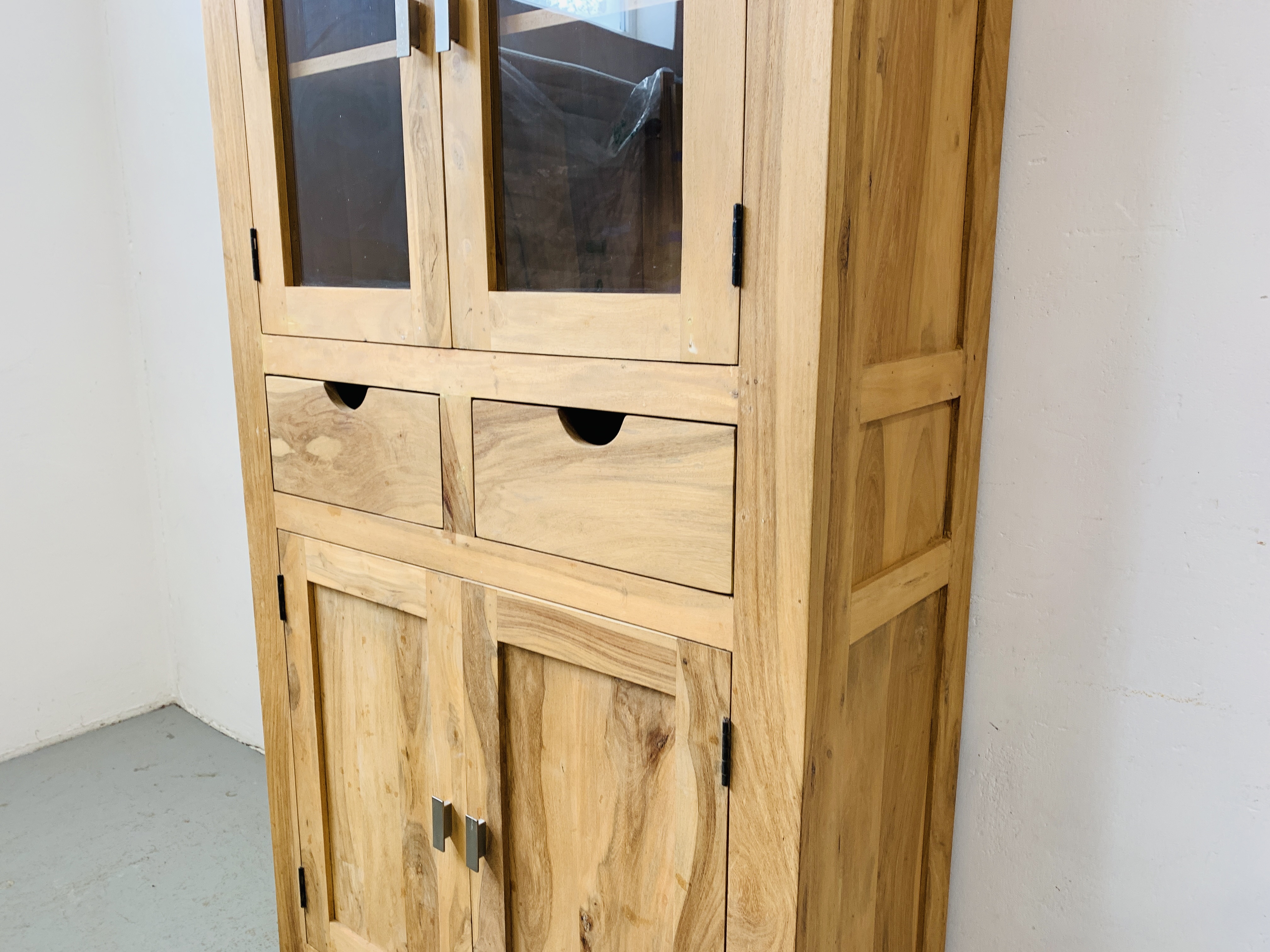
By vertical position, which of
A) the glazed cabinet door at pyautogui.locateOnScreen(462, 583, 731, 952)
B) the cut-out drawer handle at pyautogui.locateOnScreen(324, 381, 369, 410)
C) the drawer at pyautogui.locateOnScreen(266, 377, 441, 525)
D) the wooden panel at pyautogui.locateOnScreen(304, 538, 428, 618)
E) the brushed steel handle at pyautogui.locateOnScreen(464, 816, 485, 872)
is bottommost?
the brushed steel handle at pyautogui.locateOnScreen(464, 816, 485, 872)

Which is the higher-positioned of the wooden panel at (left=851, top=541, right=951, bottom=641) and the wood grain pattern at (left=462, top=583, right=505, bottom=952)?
the wooden panel at (left=851, top=541, right=951, bottom=641)

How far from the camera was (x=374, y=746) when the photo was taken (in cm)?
123

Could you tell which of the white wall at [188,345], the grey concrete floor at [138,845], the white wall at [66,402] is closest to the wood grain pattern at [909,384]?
the grey concrete floor at [138,845]

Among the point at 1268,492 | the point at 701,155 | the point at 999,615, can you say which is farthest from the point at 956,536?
the point at 701,155

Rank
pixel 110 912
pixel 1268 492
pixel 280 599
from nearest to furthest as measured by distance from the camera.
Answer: pixel 1268 492 < pixel 280 599 < pixel 110 912

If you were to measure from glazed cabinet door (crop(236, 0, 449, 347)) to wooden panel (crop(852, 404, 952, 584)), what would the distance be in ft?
1.55

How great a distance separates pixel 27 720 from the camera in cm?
226

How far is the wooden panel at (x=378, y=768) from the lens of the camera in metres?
1.17

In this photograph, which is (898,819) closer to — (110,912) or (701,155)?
(701,155)

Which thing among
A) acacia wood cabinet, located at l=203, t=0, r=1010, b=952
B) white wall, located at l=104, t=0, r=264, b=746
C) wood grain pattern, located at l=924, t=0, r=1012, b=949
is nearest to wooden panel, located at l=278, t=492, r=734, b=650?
acacia wood cabinet, located at l=203, t=0, r=1010, b=952

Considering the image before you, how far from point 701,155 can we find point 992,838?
3.02 ft

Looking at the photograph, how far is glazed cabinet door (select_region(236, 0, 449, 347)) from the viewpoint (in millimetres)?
991

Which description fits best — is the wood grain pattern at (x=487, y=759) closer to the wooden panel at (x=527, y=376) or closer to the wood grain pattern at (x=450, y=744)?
the wood grain pattern at (x=450, y=744)

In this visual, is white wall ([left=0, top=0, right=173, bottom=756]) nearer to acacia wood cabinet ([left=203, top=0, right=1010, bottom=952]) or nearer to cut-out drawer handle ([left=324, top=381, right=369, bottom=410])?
acacia wood cabinet ([left=203, top=0, right=1010, bottom=952])
